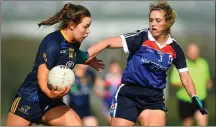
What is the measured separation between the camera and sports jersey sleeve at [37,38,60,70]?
6.14 m

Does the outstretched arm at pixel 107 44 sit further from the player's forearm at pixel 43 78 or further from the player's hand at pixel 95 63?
the player's forearm at pixel 43 78

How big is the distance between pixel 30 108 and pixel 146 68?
137cm

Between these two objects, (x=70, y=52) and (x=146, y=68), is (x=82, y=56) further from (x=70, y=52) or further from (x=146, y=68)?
(x=146, y=68)

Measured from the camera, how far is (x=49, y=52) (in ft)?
20.1

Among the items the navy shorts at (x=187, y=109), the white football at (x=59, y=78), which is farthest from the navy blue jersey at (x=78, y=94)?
the white football at (x=59, y=78)

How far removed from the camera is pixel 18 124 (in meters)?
6.32

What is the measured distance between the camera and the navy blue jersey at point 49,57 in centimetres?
616

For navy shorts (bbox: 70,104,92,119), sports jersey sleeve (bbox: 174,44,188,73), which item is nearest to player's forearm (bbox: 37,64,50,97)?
sports jersey sleeve (bbox: 174,44,188,73)

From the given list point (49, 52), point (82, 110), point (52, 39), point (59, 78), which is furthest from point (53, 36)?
point (82, 110)

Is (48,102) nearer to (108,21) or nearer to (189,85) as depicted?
(189,85)

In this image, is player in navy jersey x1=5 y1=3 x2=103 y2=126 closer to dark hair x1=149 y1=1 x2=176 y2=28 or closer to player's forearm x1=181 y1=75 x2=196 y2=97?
dark hair x1=149 y1=1 x2=176 y2=28

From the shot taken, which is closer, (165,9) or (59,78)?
(59,78)

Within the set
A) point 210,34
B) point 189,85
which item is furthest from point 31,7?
point 189,85

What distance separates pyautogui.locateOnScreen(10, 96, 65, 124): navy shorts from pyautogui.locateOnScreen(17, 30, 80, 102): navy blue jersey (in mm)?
54
